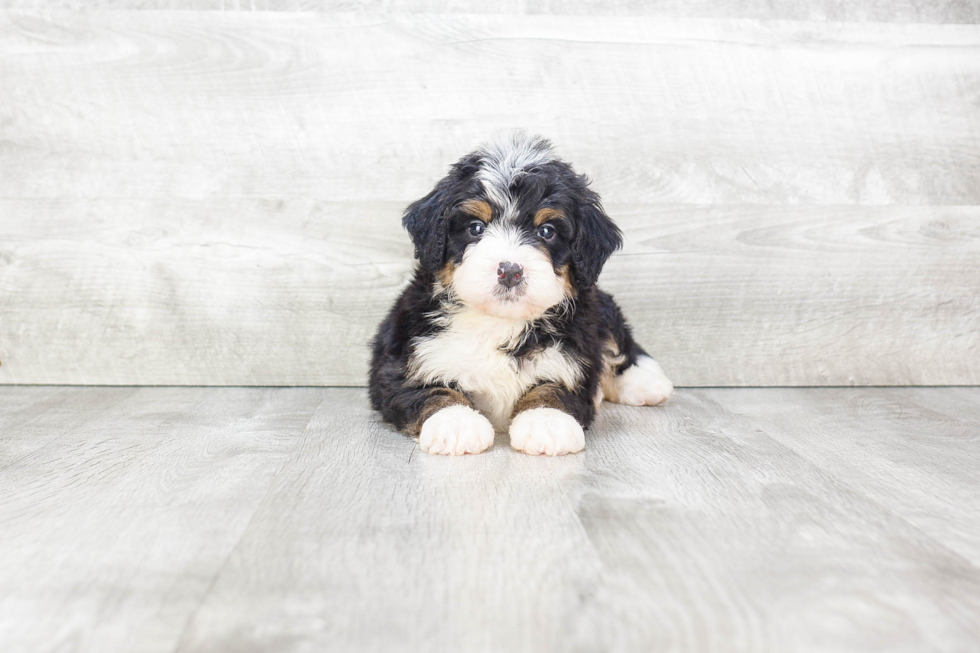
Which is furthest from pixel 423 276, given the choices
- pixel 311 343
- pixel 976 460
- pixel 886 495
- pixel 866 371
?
pixel 866 371

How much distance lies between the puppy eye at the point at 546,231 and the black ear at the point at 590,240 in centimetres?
7

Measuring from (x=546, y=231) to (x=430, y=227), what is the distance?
1.01 feet

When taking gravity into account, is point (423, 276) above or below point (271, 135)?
below

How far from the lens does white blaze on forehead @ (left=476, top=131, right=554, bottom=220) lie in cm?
217

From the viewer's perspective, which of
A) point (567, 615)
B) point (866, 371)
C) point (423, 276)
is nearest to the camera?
point (567, 615)

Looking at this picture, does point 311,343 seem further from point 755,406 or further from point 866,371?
point 866,371

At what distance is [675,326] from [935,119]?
1229mm

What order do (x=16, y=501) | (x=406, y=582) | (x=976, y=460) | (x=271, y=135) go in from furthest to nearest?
(x=271, y=135)
(x=976, y=460)
(x=16, y=501)
(x=406, y=582)

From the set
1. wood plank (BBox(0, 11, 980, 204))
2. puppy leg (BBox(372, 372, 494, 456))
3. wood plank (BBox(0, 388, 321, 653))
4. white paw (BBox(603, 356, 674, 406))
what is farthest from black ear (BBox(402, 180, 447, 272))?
white paw (BBox(603, 356, 674, 406))

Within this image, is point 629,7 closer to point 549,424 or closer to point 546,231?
point 546,231

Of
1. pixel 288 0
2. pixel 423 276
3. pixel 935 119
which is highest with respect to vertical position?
pixel 288 0

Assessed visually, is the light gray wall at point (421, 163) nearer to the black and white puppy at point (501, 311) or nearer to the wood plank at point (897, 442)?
the wood plank at point (897, 442)

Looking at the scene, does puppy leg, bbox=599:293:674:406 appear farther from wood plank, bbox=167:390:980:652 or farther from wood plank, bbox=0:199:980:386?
wood plank, bbox=167:390:980:652

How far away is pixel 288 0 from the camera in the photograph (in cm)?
301
